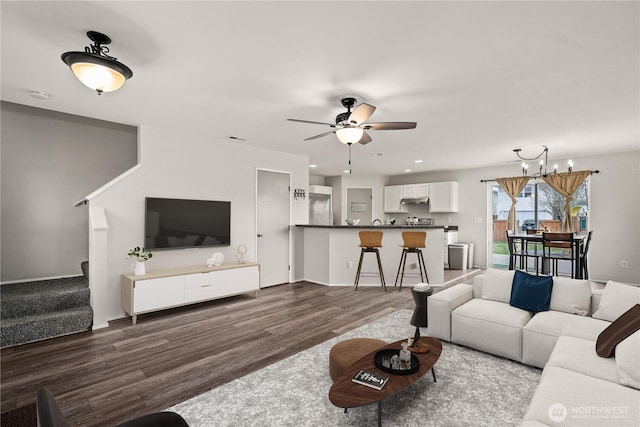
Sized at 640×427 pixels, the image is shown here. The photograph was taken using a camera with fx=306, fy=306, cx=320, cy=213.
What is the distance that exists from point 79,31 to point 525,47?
314cm

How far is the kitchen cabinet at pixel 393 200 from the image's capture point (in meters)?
8.90

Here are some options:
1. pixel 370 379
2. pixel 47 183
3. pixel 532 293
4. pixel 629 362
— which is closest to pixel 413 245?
pixel 532 293

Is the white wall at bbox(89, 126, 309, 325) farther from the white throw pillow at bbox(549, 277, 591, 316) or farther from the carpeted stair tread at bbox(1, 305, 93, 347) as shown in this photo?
the white throw pillow at bbox(549, 277, 591, 316)

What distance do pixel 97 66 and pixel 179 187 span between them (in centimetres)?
250

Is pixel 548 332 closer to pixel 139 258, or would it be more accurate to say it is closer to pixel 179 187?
pixel 139 258

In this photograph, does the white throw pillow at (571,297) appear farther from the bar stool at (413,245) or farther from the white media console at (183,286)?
the white media console at (183,286)

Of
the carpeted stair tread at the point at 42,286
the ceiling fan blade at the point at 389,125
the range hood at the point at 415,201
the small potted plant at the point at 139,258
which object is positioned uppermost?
the ceiling fan blade at the point at 389,125

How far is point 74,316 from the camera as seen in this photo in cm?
343

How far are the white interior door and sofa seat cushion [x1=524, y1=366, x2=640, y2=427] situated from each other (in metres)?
4.48

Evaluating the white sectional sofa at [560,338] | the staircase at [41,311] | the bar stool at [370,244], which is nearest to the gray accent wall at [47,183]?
the staircase at [41,311]

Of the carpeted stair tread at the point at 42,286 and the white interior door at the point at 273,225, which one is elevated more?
the white interior door at the point at 273,225

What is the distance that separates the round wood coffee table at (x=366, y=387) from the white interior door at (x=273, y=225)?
12.0ft

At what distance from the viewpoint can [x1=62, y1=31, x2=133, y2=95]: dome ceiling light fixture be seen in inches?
81.4

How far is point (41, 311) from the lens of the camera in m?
3.41
